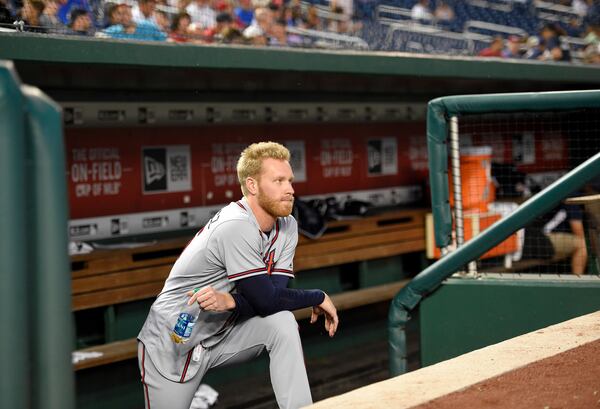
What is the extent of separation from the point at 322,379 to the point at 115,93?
9.77 ft

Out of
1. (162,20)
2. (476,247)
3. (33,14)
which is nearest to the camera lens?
(476,247)

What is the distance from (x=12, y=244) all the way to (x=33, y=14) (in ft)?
14.5

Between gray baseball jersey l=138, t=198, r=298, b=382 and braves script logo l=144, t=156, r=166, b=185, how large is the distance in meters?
4.48

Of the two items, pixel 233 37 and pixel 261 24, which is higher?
pixel 261 24

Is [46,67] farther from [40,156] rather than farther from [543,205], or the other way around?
[40,156]

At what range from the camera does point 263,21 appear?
830 cm

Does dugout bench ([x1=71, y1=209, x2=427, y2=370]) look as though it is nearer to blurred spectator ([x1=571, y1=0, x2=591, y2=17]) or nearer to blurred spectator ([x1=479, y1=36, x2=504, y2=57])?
blurred spectator ([x1=479, y1=36, x2=504, y2=57])

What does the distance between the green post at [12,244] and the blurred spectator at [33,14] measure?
404 cm

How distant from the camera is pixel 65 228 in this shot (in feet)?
5.51

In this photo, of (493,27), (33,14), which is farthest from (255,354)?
(493,27)

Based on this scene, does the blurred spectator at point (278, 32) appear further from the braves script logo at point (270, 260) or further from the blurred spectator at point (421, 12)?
the braves script logo at point (270, 260)

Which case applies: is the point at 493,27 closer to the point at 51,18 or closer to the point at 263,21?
the point at 263,21

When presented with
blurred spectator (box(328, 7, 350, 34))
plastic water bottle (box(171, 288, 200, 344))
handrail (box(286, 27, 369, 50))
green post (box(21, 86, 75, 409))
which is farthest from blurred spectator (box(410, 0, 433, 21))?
green post (box(21, 86, 75, 409))

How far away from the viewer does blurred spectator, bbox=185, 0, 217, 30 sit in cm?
747
